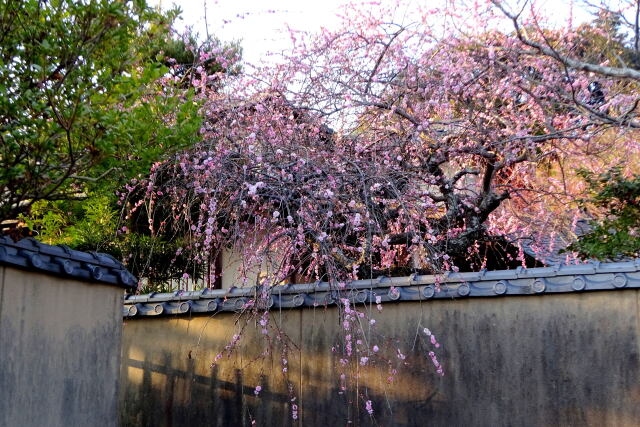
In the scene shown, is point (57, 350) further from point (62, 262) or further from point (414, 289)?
point (414, 289)

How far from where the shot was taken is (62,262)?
16.0ft

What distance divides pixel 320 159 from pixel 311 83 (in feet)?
3.26

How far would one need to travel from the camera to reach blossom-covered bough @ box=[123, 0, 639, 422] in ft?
20.9

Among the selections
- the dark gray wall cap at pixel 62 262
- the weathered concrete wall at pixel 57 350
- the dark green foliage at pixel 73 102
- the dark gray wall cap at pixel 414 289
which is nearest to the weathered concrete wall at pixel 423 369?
the dark gray wall cap at pixel 414 289

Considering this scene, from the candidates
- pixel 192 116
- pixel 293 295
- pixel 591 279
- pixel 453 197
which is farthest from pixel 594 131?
pixel 192 116

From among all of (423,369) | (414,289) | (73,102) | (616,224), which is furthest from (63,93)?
(616,224)

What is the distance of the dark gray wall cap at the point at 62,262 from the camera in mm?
4521

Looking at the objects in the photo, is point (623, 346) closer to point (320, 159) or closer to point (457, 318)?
point (457, 318)

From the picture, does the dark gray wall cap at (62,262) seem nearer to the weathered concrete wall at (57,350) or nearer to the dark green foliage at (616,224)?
the weathered concrete wall at (57,350)

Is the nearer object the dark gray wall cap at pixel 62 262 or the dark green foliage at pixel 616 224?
the dark gray wall cap at pixel 62 262

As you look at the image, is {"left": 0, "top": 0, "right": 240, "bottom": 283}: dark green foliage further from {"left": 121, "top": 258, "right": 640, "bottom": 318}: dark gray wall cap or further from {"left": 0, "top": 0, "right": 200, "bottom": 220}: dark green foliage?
{"left": 121, "top": 258, "right": 640, "bottom": 318}: dark gray wall cap

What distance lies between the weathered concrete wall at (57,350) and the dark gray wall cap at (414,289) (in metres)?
1.41

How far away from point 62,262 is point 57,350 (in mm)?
566

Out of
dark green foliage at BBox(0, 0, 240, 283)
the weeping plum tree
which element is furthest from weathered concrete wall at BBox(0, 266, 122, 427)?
the weeping plum tree
